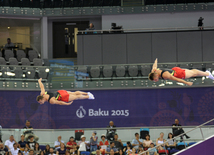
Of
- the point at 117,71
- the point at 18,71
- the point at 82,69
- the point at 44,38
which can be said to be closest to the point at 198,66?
the point at 117,71

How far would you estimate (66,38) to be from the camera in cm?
2573

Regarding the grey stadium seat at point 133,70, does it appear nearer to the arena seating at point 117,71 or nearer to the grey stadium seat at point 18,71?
the arena seating at point 117,71

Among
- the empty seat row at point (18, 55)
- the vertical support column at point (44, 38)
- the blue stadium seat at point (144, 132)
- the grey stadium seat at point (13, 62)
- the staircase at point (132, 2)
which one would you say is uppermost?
the staircase at point (132, 2)

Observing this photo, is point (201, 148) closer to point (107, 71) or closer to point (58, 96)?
point (58, 96)

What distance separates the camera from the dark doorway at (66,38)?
83.6 feet

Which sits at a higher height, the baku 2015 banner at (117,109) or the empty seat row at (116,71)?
the empty seat row at (116,71)

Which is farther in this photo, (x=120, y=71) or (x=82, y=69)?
(x=82, y=69)

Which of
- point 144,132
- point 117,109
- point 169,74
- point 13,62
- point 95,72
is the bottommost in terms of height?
point 144,132

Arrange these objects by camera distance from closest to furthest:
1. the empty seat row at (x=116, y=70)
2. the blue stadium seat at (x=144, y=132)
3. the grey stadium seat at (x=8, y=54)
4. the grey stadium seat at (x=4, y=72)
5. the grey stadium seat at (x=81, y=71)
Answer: the blue stadium seat at (x=144, y=132), the grey stadium seat at (x=4, y=72), the empty seat row at (x=116, y=70), the grey stadium seat at (x=81, y=71), the grey stadium seat at (x=8, y=54)

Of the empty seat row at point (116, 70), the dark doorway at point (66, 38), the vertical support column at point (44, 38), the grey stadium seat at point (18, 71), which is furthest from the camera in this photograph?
the dark doorway at point (66, 38)

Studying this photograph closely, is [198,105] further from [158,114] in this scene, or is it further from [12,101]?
[12,101]

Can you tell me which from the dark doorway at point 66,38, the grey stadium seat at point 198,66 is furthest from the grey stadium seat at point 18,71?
the grey stadium seat at point 198,66

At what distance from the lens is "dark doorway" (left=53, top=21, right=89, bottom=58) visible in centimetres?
2548

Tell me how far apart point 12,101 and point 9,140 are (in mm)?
4046
